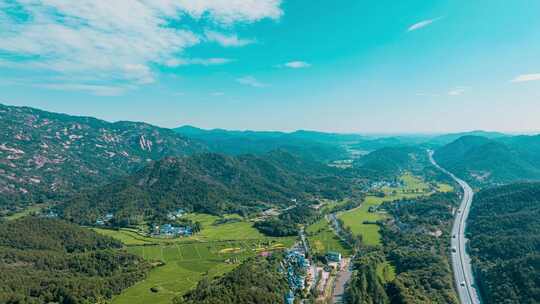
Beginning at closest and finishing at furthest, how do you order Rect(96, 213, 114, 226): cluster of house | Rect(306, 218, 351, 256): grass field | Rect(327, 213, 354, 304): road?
Rect(327, 213, 354, 304): road
Rect(306, 218, 351, 256): grass field
Rect(96, 213, 114, 226): cluster of house

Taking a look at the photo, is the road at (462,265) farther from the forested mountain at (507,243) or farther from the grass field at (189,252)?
the grass field at (189,252)

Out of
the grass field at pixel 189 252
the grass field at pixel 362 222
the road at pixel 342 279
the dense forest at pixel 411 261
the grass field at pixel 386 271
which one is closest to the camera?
the dense forest at pixel 411 261

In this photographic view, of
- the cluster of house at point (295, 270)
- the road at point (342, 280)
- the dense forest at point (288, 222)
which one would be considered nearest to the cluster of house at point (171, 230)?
the dense forest at point (288, 222)

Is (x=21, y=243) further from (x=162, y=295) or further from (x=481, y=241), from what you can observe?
(x=481, y=241)

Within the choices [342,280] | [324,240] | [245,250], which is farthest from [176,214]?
[342,280]

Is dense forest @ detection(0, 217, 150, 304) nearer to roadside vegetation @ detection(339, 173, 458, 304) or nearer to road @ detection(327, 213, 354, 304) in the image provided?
road @ detection(327, 213, 354, 304)

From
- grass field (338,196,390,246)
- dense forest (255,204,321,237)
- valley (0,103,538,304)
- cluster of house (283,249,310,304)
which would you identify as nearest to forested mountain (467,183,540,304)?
valley (0,103,538,304)

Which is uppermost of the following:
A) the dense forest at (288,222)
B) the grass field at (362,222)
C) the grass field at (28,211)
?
the grass field at (28,211)
